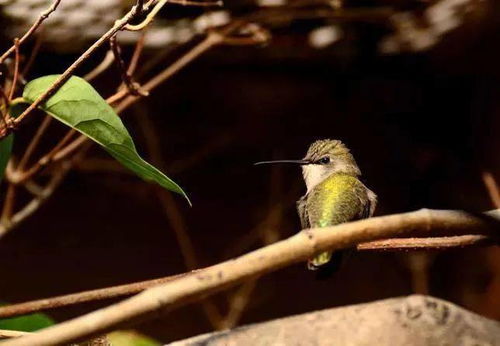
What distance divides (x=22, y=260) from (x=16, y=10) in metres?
0.66

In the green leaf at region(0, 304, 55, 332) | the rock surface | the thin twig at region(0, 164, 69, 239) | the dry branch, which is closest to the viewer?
→ the dry branch

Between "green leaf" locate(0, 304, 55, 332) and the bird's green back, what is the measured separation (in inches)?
15.7

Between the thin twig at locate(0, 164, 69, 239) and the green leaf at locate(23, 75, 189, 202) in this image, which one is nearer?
the green leaf at locate(23, 75, 189, 202)

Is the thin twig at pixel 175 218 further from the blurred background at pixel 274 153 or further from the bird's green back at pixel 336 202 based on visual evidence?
the bird's green back at pixel 336 202

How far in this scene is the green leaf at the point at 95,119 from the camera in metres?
0.94

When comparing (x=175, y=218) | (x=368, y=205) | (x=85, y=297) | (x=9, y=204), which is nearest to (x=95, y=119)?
(x=85, y=297)

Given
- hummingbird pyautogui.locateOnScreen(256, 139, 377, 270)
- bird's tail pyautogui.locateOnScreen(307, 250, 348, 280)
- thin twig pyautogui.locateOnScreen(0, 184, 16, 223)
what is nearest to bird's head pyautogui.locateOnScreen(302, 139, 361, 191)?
hummingbird pyautogui.locateOnScreen(256, 139, 377, 270)

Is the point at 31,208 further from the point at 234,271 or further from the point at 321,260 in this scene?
the point at 234,271

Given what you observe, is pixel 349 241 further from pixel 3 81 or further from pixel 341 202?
pixel 3 81

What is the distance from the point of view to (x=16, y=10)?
1.68 meters

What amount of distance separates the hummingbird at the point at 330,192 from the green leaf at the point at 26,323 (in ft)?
1.27

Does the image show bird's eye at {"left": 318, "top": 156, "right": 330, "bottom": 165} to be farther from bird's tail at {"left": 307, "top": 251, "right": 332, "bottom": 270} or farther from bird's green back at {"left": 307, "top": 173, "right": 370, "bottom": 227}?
bird's tail at {"left": 307, "top": 251, "right": 332, "bottom": 270}

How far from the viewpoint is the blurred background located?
6.23ft

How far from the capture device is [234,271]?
686 millimetres
